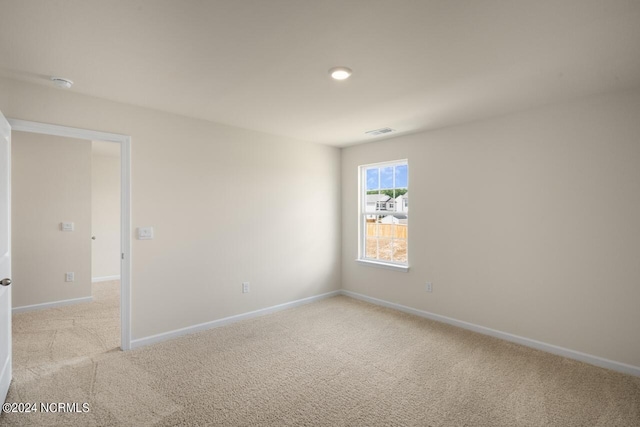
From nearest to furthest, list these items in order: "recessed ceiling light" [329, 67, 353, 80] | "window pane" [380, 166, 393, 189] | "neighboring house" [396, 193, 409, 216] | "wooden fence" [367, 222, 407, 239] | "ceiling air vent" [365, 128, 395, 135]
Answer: "recessed ceiling light" [329, 67, 353, 80], "ceiling air vent" [365, 128, 395, 135], "neighboring house" [396, 193, 409, 216], "wooden fence" [367, 222, 407, 239], "window pane" [380, 166, 393, 189]

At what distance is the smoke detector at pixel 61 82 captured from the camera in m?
2.58

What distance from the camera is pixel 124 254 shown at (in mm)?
3207

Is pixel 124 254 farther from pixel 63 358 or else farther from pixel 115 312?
pixel 115 312

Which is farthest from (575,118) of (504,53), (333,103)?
(333,103)

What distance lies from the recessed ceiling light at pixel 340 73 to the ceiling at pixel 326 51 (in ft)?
0.18

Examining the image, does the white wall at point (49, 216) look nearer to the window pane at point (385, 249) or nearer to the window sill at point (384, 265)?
the window sill at point (384, 265)

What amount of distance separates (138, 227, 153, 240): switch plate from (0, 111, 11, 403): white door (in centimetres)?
96

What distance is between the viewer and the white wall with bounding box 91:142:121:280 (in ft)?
20.6

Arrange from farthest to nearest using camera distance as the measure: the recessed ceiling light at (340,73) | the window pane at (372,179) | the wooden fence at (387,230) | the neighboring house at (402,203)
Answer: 1. the window pane at (372,179)
2. the wooden fence at (387,230)
3. the neighboring house at (402,203)
4. the recessed ceiling light at (340,73)

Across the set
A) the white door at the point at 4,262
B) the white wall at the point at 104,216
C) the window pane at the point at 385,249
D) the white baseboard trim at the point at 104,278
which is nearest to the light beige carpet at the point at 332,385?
the white door at the point at 4,262

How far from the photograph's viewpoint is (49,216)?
465cm

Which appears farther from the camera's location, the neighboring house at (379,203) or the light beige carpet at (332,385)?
the neighboring house at (379,203)

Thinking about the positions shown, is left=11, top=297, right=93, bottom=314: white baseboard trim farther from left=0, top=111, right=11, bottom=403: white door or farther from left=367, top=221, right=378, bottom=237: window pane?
left=367, top=221, right=378, bottom=237: window pane

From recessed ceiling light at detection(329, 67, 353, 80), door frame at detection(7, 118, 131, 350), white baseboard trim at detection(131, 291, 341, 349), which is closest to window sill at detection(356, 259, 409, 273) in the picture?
white baseboard trim at detection(131, 291, 341, 349)
